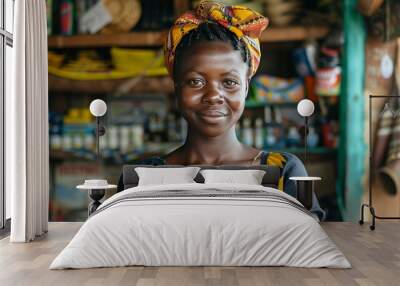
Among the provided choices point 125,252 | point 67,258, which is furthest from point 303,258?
point 67,258

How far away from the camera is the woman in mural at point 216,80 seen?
22.2ft

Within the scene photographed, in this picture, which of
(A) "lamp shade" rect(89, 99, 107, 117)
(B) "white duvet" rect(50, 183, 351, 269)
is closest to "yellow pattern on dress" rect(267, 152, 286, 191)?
(A) "lamp shade" rect(89, 99, 107, 117)

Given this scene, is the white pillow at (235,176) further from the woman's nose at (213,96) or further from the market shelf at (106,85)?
the market shelf at (106,85)

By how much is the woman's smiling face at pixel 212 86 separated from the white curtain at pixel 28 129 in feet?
5.39

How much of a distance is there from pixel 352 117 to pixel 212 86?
5.39 feet

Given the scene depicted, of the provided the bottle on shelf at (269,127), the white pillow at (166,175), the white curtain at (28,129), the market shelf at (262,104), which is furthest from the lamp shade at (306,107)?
the white curtain at (28,129)

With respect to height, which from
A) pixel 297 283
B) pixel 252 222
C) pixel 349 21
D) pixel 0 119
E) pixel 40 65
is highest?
pixel 349 21

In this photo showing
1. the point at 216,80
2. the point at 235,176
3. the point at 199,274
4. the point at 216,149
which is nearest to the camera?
the point at 199,274

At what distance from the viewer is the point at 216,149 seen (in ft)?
22.5

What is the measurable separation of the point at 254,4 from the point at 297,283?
4026 millimetres

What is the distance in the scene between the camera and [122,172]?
6.93 meters

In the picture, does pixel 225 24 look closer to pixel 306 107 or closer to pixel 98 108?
pixel 306 107

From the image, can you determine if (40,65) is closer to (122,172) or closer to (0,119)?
(0,119)

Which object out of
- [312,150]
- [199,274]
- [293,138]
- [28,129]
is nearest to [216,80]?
[293,138]
